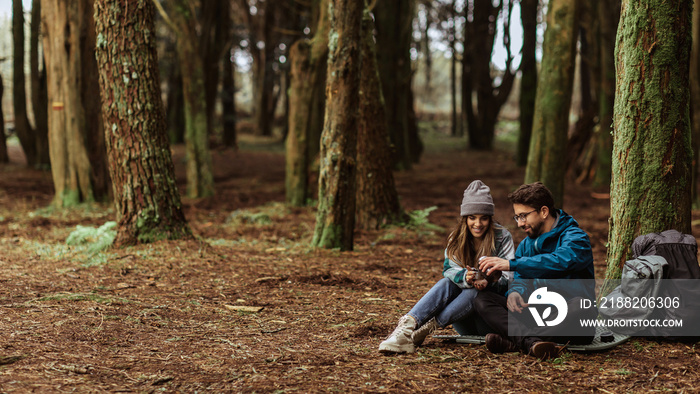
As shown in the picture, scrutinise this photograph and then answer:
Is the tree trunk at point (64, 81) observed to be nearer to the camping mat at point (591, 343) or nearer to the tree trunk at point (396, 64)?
the tree trunk at point (396, 64)

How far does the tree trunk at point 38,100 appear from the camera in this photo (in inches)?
616

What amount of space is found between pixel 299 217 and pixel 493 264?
22.1ft

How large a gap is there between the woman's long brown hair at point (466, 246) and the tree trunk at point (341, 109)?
10.3 ft

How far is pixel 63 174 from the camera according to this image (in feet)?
36.7

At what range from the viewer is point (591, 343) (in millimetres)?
4164

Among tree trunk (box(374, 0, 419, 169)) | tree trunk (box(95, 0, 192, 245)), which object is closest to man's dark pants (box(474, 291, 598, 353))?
tree trunk (box(95, 0, 192, 245))

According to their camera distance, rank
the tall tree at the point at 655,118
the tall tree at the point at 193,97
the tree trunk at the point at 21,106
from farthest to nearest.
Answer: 1. the tree trunk at the point at 21,106
2. the tall tree at the point at 193,97
3. the tall tree at the point at 655,118

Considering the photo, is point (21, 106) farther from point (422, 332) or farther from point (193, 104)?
point (422, 332)

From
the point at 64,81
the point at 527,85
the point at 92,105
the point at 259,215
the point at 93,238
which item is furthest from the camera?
the point at 527,85

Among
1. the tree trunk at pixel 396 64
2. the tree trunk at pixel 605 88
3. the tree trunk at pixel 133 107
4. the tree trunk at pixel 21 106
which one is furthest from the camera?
the tree trunk at pixel 21 106

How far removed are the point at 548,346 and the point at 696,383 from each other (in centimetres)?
81

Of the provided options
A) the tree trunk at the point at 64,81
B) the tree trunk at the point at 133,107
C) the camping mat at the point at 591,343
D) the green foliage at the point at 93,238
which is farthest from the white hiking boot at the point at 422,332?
the tree trunk at the point at 64,81

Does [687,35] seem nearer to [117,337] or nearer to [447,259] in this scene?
[447,259]

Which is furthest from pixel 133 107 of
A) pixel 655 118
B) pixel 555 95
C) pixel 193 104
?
pixel 193 104
